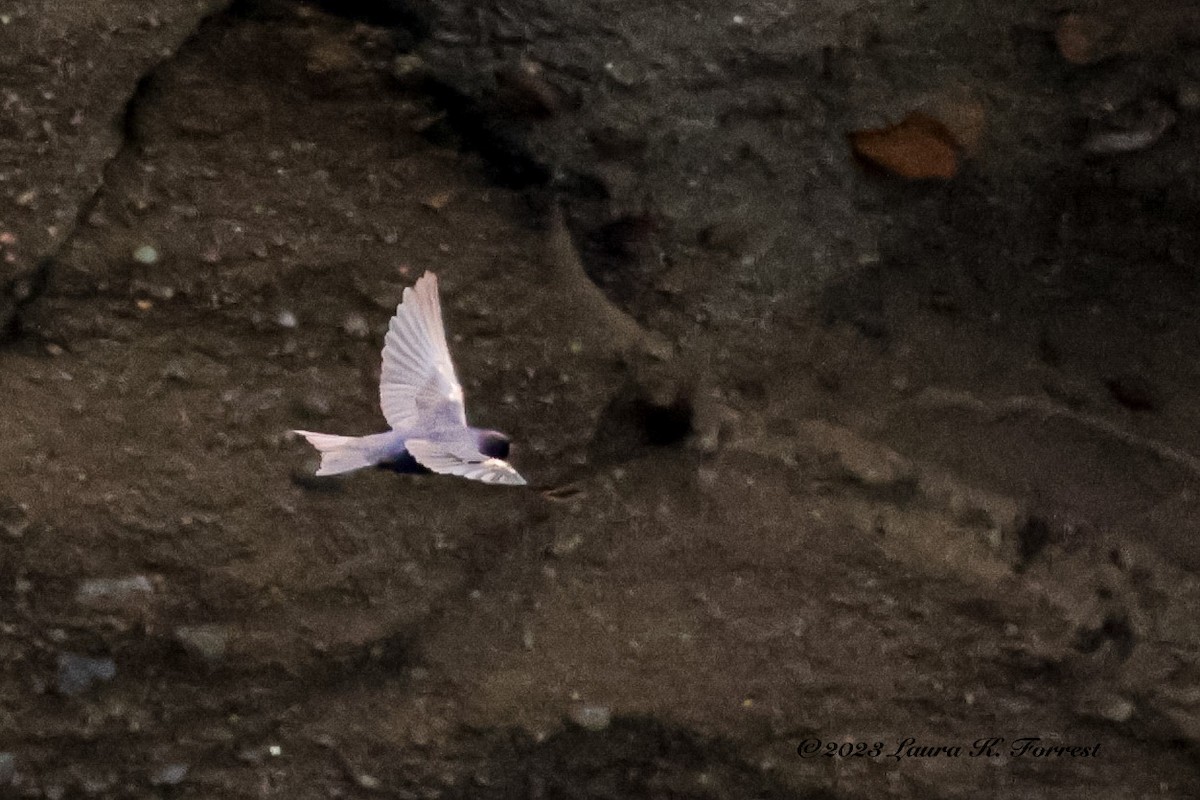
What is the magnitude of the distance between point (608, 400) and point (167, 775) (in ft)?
2.34

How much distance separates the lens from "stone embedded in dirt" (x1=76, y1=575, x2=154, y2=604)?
4.83 ft

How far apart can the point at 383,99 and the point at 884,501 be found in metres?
0.81

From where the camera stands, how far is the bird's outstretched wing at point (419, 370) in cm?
124

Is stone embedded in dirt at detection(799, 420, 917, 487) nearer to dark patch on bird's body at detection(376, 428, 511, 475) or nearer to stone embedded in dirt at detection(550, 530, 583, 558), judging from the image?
stone embedded in dirt at detection(550, 530, 583, 558)

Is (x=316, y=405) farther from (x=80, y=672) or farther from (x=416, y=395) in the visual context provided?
(x=80, y=672)

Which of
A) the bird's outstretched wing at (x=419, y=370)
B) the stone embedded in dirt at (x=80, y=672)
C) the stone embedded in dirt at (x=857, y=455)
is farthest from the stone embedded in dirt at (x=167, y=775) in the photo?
the stone embedded in dirt at (x=857, y=455)

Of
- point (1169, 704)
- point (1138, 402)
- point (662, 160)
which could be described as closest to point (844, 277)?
point (662, 160)

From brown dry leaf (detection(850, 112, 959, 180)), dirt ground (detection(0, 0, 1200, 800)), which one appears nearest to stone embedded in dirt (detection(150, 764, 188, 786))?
dirt ground (detection(0, 0, 1200, 800))

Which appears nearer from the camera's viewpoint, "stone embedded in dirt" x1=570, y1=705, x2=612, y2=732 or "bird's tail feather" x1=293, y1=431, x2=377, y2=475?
"bird's tail feather" x1=293, y1=431, x2=377, y2=475

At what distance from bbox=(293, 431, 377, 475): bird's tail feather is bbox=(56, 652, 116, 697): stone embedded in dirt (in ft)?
1.34

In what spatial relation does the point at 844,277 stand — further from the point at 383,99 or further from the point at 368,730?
the point at 368,730

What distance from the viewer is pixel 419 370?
4.13 feet

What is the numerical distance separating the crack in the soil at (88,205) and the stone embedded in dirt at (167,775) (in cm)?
55

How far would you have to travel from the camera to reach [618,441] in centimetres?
155
